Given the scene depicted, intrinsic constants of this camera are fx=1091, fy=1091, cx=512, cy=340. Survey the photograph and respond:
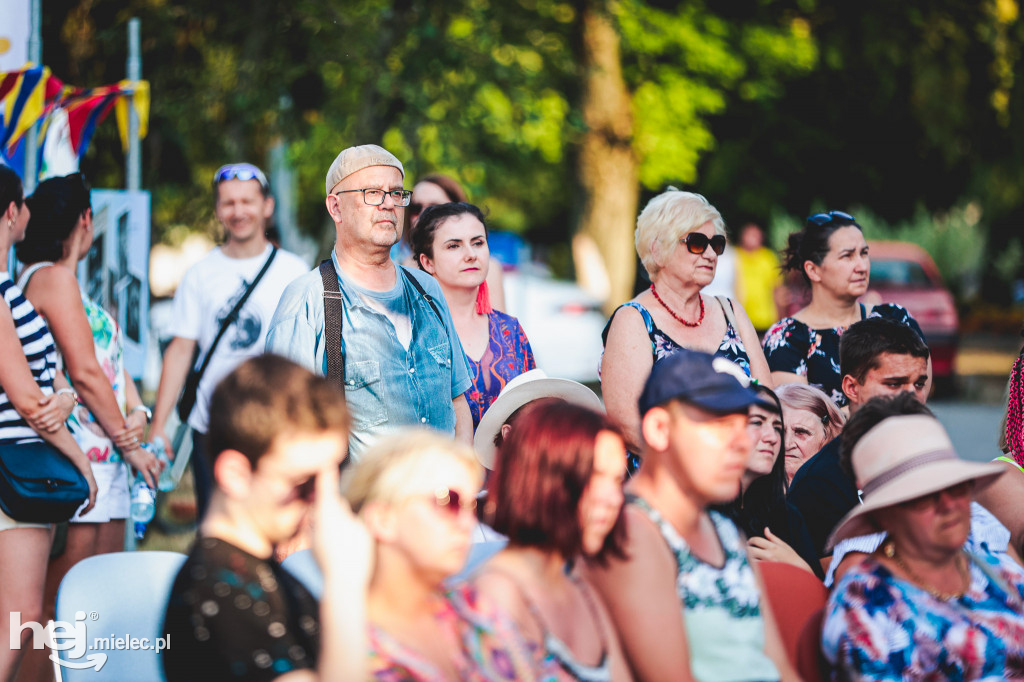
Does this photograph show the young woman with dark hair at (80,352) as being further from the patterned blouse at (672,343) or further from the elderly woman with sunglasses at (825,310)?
the elderly woman with sunglasses at (825,310)

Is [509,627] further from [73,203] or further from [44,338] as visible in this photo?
[73,203]

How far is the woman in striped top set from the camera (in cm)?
346

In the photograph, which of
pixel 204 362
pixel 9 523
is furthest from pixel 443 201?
pixel 9 523

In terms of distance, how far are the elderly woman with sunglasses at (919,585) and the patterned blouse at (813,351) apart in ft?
6.39

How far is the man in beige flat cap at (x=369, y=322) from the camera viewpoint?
3.53m

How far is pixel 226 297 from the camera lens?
4809 mm

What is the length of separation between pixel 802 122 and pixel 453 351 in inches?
848

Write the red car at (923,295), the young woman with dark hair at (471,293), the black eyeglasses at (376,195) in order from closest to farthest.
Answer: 1. the black eyeglasses at (376,195)
2. the young woman with dark hair at (471,293)
3. the red car at (923,295)

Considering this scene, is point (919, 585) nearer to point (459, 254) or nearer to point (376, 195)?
point (376, 195)

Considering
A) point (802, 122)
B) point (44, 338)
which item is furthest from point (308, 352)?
point (802, 122)

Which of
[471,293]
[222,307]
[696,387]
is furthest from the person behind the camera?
[222,307]

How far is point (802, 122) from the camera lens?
23875 millimetres

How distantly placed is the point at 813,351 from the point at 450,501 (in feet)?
9.86

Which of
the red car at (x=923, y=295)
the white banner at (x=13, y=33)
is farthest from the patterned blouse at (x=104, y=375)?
the red car at (x=923, y=295)
